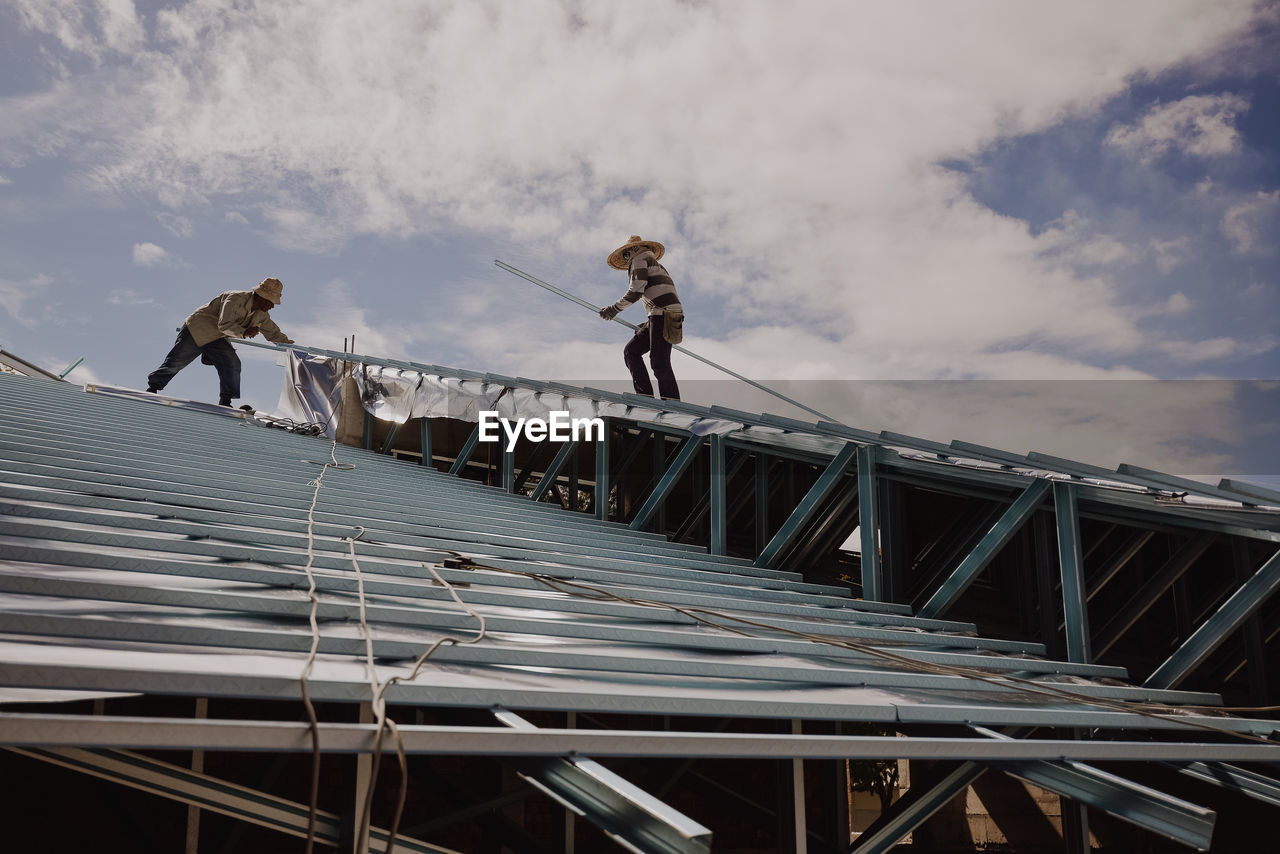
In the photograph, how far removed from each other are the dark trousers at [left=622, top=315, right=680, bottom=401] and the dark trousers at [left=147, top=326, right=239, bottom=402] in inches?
245

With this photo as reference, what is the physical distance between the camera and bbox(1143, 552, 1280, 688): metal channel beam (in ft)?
17.9

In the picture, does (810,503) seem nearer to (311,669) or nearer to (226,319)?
(311,669)

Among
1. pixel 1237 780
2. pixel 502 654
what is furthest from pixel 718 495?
pixel 502 654

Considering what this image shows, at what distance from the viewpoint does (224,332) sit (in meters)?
13.1

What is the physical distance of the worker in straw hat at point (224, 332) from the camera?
13.1 metres

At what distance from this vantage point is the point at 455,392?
11.6 metres

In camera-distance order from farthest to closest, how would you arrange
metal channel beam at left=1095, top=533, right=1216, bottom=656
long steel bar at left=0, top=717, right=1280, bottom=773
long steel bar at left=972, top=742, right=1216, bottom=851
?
metal channel beam at left=1095, top=533, right=1216, bottom=656 < long steel bar at left=972, top=742, right=1216, bottom=851 < long steel bar at left=0, top=717, right=1280, bottom=773

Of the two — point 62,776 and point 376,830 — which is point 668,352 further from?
point 376,830

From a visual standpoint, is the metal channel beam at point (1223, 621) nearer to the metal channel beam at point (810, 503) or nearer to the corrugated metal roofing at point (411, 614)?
the corrugated metal roofing at point (411, 614)

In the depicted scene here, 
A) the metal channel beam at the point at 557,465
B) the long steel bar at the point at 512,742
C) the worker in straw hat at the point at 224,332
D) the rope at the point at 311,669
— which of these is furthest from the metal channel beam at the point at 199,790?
the worker in straw hat at the point at 224,332

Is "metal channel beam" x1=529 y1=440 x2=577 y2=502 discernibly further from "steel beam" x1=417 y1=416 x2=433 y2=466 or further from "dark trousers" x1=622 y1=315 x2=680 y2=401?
"steel beam" x1=417 y1=416 x2=433 y2=466

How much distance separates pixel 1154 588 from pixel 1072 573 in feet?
4.43

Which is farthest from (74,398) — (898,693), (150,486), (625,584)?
(898,693)

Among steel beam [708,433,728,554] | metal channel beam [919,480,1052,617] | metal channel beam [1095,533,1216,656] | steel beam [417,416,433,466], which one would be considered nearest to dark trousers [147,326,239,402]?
steel beam [417,416,433,466]
